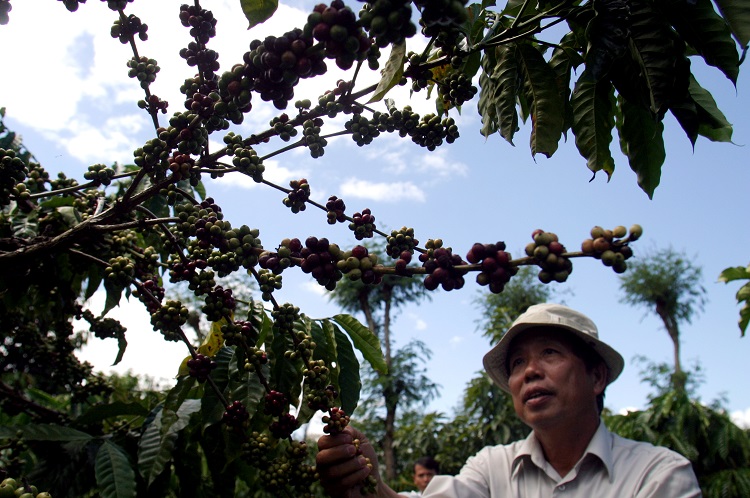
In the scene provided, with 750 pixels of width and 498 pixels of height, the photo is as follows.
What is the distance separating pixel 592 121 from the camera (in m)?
1.49

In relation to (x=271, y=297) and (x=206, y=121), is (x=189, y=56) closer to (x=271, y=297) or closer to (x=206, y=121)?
(x=206, y=121)

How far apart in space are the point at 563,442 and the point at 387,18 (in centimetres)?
237

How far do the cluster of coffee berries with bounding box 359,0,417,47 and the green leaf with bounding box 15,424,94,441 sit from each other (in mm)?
1720

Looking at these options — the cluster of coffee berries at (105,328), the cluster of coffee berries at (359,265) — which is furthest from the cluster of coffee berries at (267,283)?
the cluster of coffee berries at (105,328)

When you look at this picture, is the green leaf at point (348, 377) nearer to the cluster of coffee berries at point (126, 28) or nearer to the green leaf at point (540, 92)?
the green leaf at point (540, 92)

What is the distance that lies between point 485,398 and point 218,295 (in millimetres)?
10365

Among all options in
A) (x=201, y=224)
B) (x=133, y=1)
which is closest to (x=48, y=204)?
(x=133, y=1)

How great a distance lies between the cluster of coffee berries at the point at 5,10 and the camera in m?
1.14

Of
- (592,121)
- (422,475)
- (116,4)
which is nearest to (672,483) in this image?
(592,121)

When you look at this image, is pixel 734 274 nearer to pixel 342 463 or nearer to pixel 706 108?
pixel 706 108

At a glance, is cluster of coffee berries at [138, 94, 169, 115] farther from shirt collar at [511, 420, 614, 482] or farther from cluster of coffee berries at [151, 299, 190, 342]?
shirt collar at [511, 420, 614, 482]

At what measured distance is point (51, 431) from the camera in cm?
189

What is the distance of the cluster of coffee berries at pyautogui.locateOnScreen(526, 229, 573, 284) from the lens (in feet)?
2.79

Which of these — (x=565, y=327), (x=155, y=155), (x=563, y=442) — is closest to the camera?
(x=155, y=155)
